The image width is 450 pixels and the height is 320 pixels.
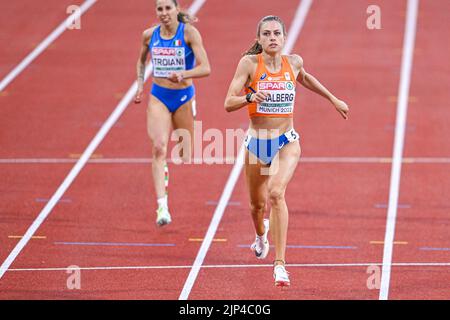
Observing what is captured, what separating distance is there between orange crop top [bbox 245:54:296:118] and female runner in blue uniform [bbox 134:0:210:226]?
54.7 inches

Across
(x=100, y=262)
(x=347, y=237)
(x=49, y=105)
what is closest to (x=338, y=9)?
(x=49, y=105)

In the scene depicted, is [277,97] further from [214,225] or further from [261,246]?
[214,225]

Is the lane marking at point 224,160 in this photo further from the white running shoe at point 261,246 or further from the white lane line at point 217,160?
the white running shoe at point 261,246

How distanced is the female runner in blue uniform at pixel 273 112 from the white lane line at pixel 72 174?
2766 mm

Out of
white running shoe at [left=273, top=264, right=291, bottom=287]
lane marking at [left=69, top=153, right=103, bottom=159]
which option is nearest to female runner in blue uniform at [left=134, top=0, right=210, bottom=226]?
white running shoe at [left=273, top=264, right=291, bottom=287]

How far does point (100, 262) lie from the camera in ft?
36.6

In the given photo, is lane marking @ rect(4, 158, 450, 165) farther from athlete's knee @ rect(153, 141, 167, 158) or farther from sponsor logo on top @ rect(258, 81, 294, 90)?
sponsor logo on top @ rect(258, 81, 294, 90)

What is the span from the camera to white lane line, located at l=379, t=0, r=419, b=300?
36.5 ft

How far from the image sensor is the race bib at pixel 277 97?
939 centimetres

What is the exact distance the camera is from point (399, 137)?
15.4m

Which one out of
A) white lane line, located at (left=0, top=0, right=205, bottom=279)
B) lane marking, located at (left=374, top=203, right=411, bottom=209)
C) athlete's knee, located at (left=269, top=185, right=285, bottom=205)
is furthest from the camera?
lane marking, located at (left=374, top=203, right=411, bottom=209)

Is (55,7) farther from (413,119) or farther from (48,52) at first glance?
(413,119)

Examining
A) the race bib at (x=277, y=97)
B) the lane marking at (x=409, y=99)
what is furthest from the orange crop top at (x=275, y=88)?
the lane marking at (x=409, y=99)

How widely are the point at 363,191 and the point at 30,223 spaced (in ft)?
12.6
